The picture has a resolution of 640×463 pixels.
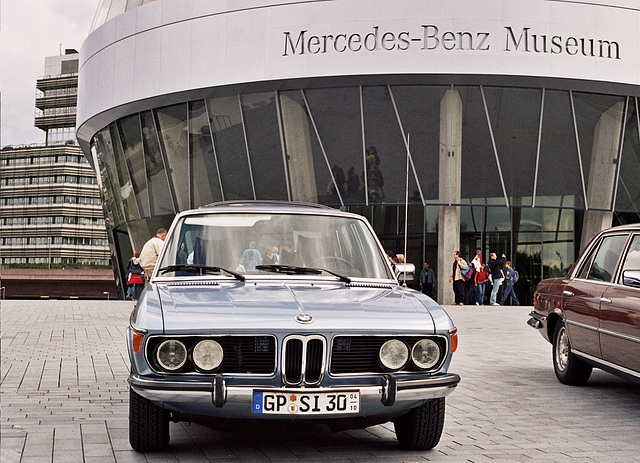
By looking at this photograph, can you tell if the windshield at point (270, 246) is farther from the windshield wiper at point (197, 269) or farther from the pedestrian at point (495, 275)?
the pedestrian at point (495, 275)

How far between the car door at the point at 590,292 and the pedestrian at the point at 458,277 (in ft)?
51.1

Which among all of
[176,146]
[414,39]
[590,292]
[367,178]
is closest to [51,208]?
[176,146]

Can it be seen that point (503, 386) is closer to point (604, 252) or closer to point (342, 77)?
point (604, 252)

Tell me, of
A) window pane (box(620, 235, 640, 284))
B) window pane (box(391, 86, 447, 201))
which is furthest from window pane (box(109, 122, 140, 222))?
window pane (box(620, 235, 640, 284))

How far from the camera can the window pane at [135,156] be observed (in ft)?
95.8

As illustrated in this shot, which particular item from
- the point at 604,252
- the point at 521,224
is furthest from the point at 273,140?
the point at 604,252

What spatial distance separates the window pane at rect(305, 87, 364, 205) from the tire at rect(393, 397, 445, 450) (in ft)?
66.2

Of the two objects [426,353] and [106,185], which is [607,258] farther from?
[106,185]

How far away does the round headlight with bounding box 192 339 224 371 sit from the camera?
4.29 meters

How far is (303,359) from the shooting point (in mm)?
4277

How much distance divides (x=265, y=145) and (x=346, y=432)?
2091cm

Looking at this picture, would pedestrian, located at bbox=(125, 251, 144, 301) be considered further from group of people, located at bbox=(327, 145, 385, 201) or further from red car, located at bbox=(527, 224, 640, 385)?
red car, located at bbox=(527, 224, 640, 385)

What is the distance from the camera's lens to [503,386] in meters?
7.80

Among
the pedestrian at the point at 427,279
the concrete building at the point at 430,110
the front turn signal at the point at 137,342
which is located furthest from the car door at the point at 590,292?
the pedestrian at the point at 427,279
